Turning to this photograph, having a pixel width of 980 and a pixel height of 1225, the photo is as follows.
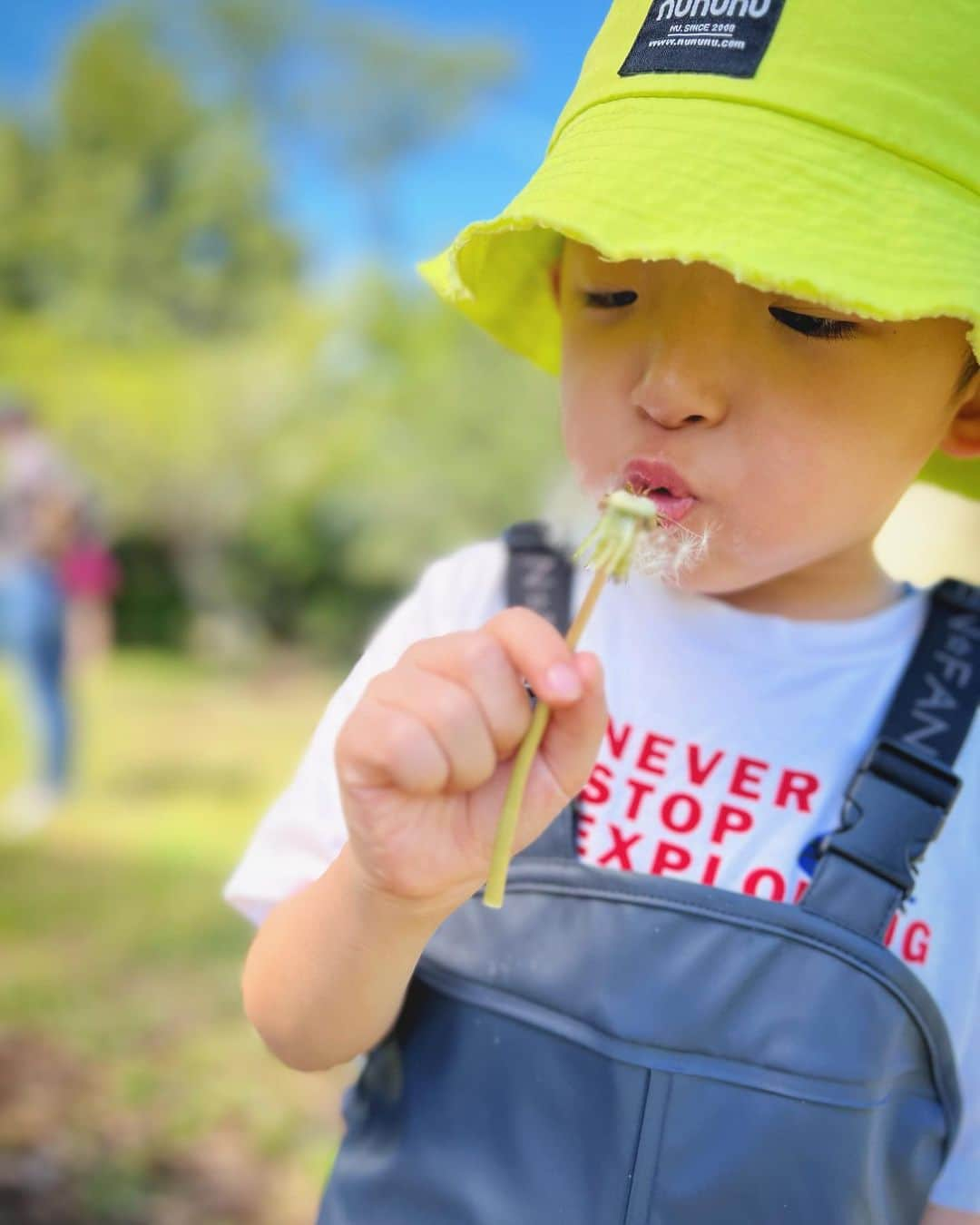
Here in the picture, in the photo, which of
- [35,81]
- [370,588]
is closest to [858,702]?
[370,588]

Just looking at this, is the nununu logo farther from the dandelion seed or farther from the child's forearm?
the child's forearm

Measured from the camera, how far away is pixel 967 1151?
107 cm

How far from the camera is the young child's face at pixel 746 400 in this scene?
0.95 meters

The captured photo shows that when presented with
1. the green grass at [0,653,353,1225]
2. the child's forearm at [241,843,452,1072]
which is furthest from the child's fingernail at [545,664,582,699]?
the green grass at [0,653,353,1225]

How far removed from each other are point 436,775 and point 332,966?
25cm

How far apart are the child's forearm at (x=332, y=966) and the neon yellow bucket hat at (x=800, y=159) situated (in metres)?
0.47

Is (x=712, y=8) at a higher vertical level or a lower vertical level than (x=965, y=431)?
higher

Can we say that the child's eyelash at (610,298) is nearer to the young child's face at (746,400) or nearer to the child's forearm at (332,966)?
the young child's face at (746,400)

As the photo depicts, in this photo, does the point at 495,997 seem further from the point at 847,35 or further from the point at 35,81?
the point at 35,81

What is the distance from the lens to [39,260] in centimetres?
1232

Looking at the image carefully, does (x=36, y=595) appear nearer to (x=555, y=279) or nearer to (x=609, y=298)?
(x=555, y=279)

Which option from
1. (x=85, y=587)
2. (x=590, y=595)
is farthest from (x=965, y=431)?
(x=85, y=587)

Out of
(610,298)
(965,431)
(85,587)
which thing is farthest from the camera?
(85,587)

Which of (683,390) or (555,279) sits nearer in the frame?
(683,390)
